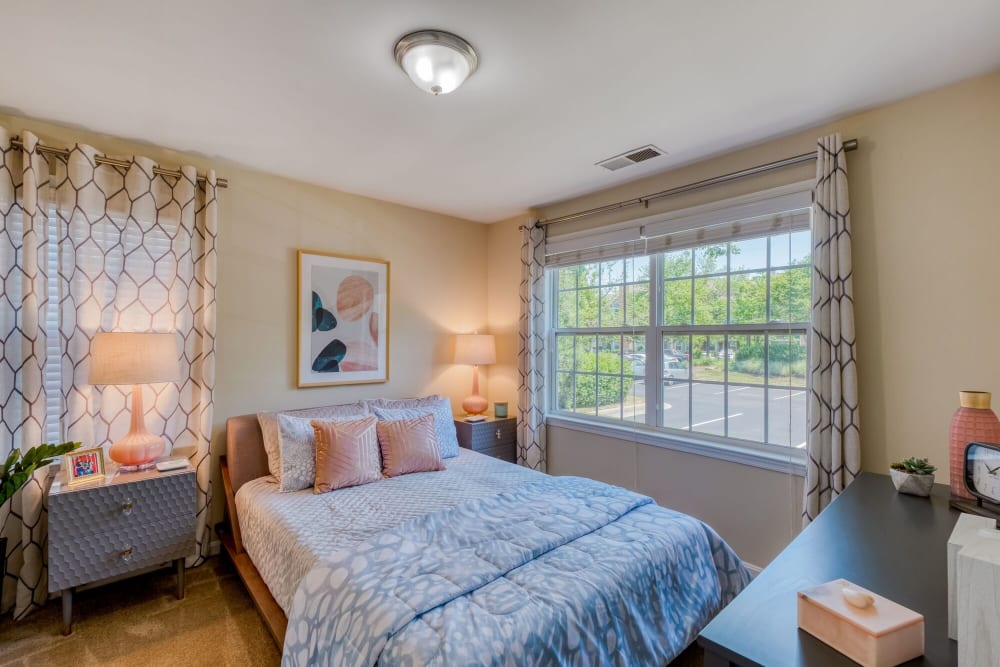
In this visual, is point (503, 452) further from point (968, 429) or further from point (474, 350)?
point (968, 429)

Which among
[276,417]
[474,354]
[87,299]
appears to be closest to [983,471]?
[474,354]

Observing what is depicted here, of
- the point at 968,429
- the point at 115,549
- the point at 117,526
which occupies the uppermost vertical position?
the point at 968,429

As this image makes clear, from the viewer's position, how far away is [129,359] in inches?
86.8

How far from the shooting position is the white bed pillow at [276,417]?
8.68ft

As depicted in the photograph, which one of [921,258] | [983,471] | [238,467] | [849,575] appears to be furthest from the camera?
[238,467]

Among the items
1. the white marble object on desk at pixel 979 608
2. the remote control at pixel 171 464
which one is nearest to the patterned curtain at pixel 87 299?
the remote control at pixel 171 464

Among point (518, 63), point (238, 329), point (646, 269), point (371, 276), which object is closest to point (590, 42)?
point (518, 63)

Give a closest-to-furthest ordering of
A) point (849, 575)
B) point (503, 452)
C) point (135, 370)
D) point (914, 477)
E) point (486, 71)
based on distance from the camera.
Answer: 1. point (849, 575)
2. point (914, 477)
3. point (486, 71)
4. point (135, 370)
5. point (503, 452)

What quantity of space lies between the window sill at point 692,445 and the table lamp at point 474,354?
609 millimetres

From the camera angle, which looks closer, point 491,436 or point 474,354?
point 491,436

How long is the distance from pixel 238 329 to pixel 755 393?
10.7 ft

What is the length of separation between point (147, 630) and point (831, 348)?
11.8ft

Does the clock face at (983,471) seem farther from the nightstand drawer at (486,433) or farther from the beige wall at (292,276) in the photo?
the beige wall at (292,276)

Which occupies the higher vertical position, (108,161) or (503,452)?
(108,161)
